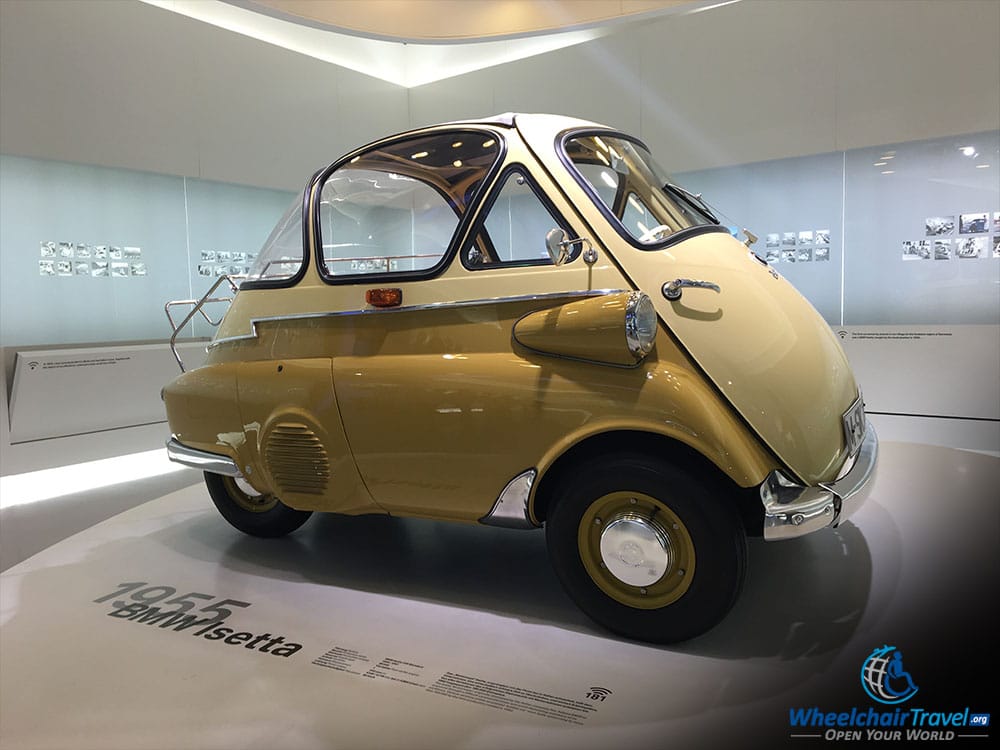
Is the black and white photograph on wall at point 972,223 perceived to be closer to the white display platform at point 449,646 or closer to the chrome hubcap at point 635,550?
the white display platform at point 449,646

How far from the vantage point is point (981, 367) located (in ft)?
18.8

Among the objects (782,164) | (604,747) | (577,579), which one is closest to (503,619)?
(577,579)

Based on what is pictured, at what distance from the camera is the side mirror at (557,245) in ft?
8.46

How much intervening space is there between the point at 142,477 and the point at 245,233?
306 centimetres

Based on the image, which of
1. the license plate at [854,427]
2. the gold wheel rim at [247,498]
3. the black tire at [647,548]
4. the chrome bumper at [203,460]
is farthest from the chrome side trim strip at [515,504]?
the gold wheel rim at [247,498]

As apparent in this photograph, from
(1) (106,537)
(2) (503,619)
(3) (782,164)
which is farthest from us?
(3) (782,164)

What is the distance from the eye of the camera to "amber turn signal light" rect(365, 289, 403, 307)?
3.03 metres

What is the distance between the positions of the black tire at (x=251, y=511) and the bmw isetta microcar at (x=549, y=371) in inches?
14.1

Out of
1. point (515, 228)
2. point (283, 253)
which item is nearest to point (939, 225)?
point (515, 228)

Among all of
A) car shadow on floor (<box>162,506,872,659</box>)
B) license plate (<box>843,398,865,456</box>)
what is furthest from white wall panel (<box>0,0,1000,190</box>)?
license plate (<box>843,398,865,456</box>)

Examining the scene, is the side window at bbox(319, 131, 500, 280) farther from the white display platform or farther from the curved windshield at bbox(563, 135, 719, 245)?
the white display platform

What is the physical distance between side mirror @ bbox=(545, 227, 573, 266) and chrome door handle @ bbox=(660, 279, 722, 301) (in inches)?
14.8

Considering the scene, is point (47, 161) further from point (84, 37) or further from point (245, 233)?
point (245, 233)

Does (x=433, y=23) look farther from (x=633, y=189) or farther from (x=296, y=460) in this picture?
(x=296, y=460)
